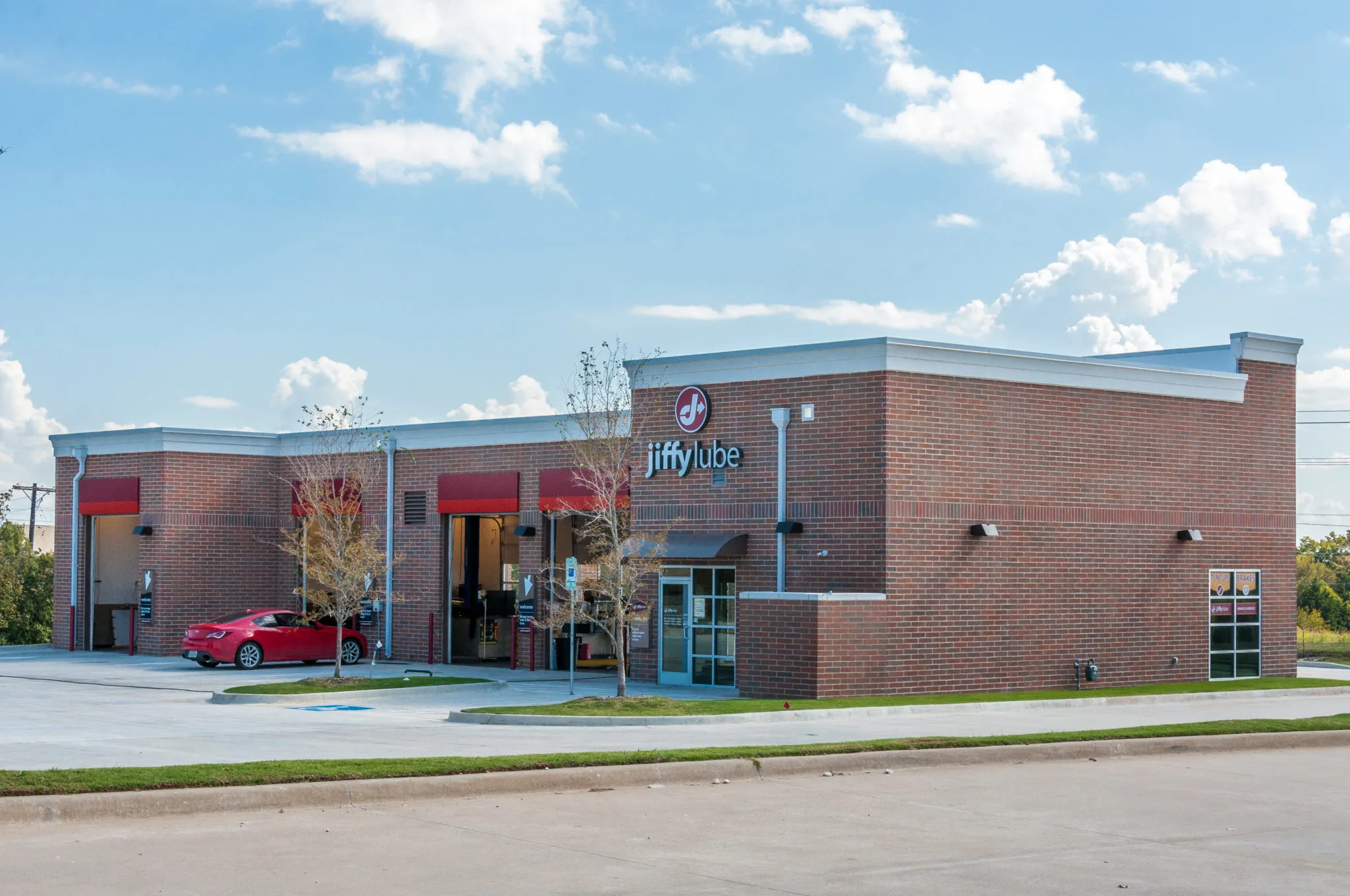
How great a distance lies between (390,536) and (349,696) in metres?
11.1

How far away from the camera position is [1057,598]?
28.4 metres

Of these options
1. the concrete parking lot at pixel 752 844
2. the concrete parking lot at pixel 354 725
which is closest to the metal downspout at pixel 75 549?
the concrete parking lot at pixel 354 725

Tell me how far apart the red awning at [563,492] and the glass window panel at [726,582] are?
12.7 feet

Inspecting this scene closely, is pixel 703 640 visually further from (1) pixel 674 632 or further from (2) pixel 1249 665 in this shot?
(2) pixel 1249 665

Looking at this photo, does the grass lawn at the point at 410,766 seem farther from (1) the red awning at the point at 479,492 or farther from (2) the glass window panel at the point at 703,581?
(1) the red awning at the point at 479,492

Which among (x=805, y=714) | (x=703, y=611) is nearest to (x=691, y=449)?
(x=703, y=611)

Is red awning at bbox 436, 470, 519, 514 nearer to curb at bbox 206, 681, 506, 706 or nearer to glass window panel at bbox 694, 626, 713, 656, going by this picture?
glass window panel at bbox 694, 626, 713, 656

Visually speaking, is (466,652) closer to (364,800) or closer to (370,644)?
(370,644)

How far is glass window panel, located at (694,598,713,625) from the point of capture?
28.9m

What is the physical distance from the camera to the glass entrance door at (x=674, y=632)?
29203 mm

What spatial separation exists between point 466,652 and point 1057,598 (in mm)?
14965

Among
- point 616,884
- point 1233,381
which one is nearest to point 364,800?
point 616,884

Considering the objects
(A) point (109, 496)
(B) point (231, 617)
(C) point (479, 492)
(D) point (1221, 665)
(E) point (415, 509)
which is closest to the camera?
(D) point (1221, 665)

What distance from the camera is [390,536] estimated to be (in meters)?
36.8
